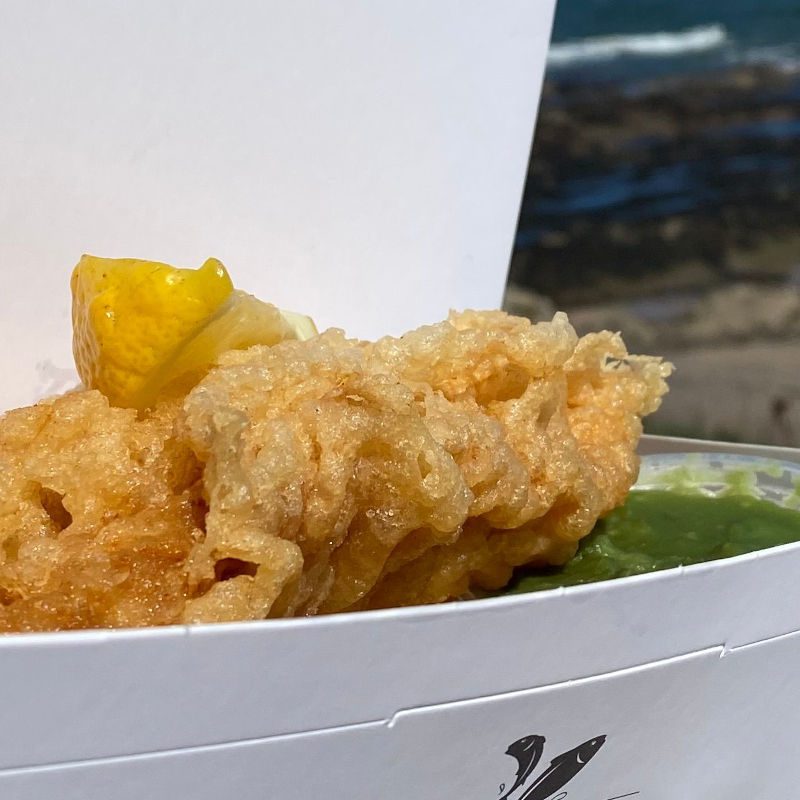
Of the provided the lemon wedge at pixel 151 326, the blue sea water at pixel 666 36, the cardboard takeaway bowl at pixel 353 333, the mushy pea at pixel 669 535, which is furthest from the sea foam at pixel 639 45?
the lemon wedge at pixel 151 326

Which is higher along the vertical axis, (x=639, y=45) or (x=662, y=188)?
(x=639, y=45)

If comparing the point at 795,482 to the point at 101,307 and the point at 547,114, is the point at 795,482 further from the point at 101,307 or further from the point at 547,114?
the point at 547,114

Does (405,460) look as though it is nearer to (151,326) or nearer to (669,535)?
(151,326)

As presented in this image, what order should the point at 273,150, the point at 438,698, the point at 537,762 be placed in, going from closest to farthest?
the point at 438,698 < the point at 537,762 < the point at 273,150

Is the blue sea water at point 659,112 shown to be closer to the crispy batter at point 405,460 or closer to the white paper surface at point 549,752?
the crispy batter at point 405,460

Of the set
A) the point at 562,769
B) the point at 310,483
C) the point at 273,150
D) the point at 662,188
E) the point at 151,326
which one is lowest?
the point at 562,769

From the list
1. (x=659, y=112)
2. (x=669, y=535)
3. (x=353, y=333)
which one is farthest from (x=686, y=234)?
(x=669, y=535)

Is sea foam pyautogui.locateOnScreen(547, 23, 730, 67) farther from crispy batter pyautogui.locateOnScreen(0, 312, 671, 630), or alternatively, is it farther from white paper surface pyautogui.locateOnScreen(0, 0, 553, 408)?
crispy batter pyautogui.locateOnScreen(0, 312, 671, 630)

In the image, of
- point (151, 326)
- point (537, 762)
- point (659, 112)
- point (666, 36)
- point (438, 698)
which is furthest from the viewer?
point (659, 112)
